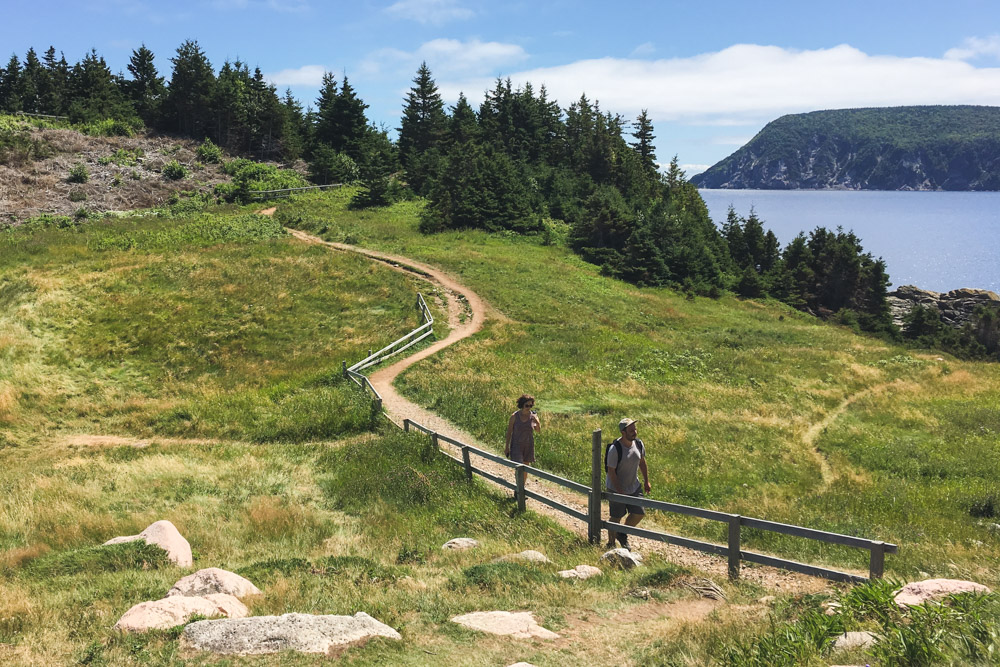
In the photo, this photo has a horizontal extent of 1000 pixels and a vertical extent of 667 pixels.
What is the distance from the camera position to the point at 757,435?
2209 centimetres

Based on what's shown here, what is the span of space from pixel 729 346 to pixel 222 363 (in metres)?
28.2

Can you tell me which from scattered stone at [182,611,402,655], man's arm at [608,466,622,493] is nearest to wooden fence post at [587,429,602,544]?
man's arm at [608,466,622,493]

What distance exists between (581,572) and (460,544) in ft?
8.94

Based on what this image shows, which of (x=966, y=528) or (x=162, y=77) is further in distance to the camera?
(x=162, y=77)

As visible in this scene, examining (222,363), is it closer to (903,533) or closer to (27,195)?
(903,533)

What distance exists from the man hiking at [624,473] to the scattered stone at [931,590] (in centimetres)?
473

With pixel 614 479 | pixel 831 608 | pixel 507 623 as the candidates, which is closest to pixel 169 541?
pixel 507 623

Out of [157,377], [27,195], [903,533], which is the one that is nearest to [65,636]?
[903,533]

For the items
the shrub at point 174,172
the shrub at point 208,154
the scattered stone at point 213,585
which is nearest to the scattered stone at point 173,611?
the scattered stone at point 213,585

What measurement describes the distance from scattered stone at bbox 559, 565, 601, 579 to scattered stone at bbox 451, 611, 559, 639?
1624 mm

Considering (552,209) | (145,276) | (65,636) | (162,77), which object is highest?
(162,77)

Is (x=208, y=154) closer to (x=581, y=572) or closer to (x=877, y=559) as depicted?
(x=581, y=572)

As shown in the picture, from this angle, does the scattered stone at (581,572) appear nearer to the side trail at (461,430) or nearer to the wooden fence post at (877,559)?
the side trail at (461,430)

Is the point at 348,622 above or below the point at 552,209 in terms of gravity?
below
